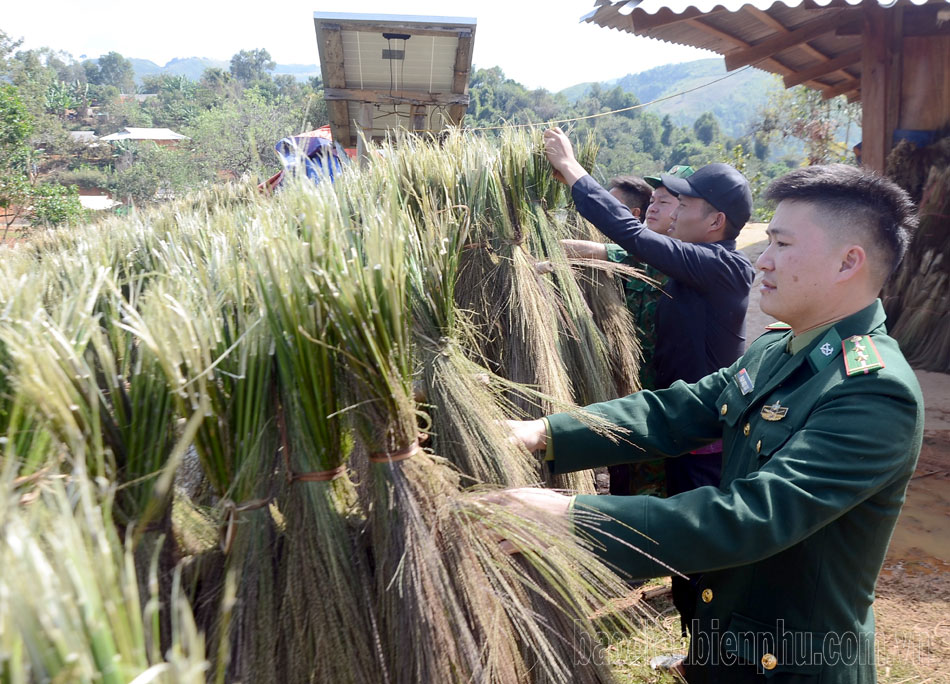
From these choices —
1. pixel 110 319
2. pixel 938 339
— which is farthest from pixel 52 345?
pixel 938 339

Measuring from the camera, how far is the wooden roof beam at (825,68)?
6219mm

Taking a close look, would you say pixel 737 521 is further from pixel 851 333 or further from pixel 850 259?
pixel 850 259

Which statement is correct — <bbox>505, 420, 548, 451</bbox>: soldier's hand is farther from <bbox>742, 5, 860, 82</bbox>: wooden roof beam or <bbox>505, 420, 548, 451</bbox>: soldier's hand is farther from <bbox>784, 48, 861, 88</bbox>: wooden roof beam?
<bbox>784, 48, 861, 88</bbox>: wooden roof beam

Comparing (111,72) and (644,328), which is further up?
(111,72)

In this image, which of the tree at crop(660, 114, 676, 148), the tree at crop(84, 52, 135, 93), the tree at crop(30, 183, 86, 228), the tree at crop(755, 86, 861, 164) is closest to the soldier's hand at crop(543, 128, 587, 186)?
the tree at crop(30, 183, 86, 228)

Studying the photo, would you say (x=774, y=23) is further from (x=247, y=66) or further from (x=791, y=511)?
(x=247, y=66)

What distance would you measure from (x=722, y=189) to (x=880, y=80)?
357 centimetres

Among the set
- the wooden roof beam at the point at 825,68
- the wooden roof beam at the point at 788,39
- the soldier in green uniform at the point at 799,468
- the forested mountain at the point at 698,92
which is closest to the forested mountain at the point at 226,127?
the soldier in green uniform at the point at 799,468

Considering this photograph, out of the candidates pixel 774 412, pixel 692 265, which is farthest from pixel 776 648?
pixel 692 265

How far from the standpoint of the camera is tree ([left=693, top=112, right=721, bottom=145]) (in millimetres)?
64312

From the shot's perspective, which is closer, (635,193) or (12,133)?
(635,193)

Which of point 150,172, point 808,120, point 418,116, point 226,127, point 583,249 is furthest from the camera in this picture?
point 226,127

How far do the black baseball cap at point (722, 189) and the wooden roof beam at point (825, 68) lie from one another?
4.59m

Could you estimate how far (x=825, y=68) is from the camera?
6.46 metres
